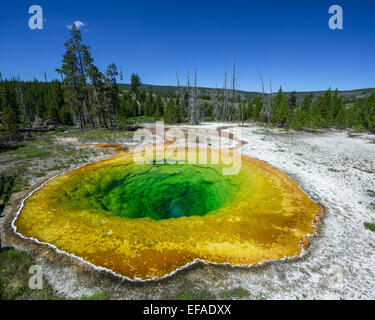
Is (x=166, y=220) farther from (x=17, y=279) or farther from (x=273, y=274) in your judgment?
(x=17, y=279)

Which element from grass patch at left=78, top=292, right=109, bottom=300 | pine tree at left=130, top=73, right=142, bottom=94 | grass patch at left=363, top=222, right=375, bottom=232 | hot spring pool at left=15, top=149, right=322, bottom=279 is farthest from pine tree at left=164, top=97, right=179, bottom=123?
pine tree at left=130, top=73, right=142, bottom=94

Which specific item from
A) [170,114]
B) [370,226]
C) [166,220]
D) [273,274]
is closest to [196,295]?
[273,274]

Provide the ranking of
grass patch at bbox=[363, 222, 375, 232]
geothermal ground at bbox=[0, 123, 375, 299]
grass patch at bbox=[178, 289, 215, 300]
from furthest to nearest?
grass patch at bbox=[363, 222, 375, 232], geothermal ground at bbox=[0, 123, 375, 299], grass patch at bbox=[178, 289, 215, 300]

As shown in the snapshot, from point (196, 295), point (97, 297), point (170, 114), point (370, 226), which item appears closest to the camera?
point (97, 297)

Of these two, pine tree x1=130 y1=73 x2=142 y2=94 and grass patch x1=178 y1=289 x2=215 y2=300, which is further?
pine tree x1=130 y1=73 x2=142 y2=94

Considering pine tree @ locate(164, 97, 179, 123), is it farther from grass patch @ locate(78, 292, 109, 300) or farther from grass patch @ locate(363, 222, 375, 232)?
grass patch @ locate(78, 292, 109, 300)

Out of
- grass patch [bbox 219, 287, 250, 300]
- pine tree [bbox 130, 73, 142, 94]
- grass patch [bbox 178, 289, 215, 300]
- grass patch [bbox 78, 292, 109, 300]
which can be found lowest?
grass patch [bbox 178, 289, 215, 300]

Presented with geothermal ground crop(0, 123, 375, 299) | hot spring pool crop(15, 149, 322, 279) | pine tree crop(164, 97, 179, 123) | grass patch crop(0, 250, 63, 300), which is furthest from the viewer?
pine tree crop(164, 97, 179, 123)
